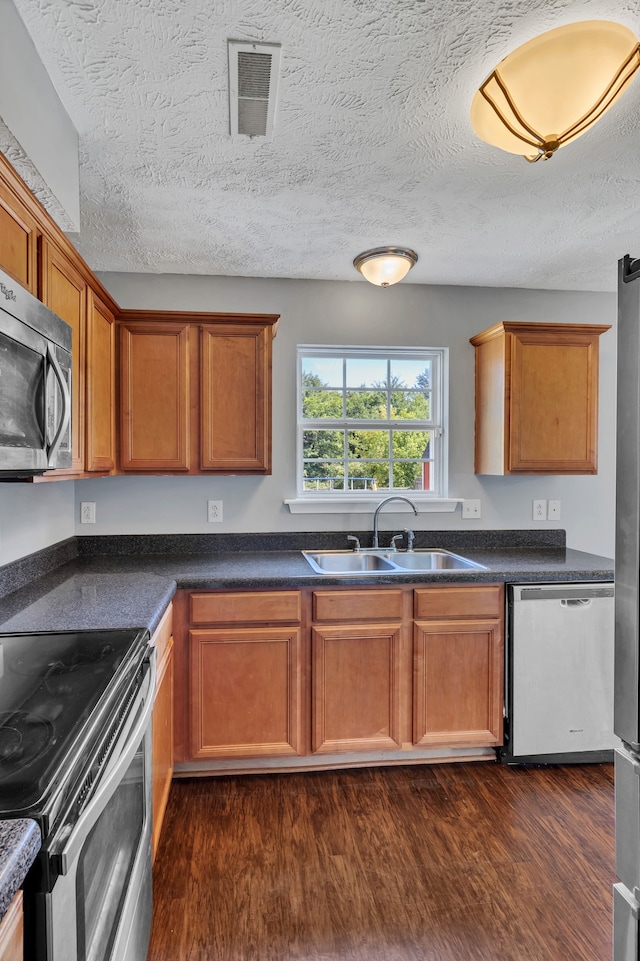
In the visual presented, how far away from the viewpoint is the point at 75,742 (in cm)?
91

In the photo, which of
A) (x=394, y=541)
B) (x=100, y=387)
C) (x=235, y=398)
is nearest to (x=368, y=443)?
(x=394, y=541)

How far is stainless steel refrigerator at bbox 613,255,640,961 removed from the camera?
3.34ft

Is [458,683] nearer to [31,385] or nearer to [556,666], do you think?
[556,666]

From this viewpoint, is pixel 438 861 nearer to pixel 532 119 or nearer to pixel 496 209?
pixel 532 119

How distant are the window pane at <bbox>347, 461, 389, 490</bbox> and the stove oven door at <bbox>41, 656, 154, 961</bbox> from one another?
1.85 metres

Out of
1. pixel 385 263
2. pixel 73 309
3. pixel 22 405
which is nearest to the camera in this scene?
pixel 22 405

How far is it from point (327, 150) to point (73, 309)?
103 cm

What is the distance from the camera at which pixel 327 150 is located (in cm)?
172

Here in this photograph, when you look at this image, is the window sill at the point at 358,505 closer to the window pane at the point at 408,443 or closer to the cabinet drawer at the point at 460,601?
the window pane at the point at 408,443

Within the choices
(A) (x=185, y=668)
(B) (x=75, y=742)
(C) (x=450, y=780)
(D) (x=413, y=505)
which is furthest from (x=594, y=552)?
(B) (x=75, y=742)

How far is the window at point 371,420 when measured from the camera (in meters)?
3.04

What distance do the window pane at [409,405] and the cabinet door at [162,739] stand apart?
5.82 ft

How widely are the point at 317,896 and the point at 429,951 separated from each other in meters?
0.38

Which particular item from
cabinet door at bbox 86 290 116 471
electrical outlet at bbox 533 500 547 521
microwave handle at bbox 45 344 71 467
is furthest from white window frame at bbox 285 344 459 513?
microwave handle at bbox 45 344 71 467
